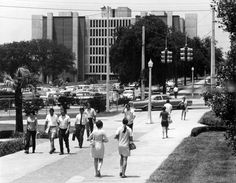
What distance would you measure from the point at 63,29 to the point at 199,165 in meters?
163

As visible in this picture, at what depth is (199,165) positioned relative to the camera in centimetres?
1667

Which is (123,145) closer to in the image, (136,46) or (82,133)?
(82,133)

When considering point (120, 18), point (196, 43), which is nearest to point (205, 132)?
point (196, 43)

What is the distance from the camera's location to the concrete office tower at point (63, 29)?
174 meters

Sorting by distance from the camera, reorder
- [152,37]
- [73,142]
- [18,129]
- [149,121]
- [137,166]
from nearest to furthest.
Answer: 1. [137,166]
2. [73,142]
3. [18,129]
4. [149,121]
5. [152,37]

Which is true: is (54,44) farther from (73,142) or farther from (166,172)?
(166,172)

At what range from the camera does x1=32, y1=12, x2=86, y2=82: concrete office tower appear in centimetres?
17362

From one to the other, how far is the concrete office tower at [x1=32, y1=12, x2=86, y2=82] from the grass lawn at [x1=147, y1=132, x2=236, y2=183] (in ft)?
505

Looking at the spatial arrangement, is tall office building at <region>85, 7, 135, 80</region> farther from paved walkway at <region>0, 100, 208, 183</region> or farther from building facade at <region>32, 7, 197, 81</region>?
paved walkway at <region>0, 100, 208, 183</region>

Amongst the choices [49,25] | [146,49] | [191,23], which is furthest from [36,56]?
[146,49]

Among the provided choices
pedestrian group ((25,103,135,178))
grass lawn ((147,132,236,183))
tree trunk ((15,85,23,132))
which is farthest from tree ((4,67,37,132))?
grass lawn ((147,132,236,183))

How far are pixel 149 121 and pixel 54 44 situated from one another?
381 feet

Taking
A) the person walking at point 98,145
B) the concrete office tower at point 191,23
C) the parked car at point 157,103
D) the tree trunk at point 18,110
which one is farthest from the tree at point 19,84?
the concrete office tower at point 191,23

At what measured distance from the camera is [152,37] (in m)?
74.8
